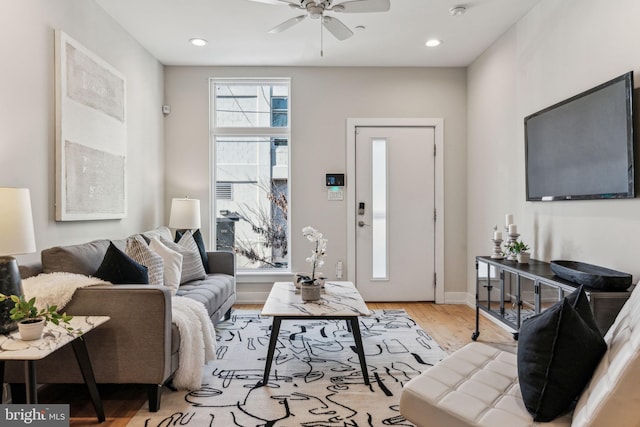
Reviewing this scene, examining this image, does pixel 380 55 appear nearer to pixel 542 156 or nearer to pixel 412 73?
pixel 412 73

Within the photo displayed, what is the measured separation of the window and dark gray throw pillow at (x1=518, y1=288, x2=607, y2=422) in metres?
3.58

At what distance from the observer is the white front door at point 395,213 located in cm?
466

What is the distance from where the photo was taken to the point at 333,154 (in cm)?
463

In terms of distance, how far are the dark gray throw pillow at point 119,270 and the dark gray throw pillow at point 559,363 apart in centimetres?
203

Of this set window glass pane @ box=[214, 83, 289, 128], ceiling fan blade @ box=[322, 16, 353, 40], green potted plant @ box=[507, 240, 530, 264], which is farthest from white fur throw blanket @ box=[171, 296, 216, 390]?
window glass pane @ box=[214, 83, 289, 128]

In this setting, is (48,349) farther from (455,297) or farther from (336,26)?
(455,297)

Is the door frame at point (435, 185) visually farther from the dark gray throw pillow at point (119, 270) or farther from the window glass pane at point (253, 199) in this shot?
the dark gray throw pillow at point (119, 270)

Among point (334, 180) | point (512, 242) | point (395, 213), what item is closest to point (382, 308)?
point (395, 213)

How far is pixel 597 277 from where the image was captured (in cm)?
208

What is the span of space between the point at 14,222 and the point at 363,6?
2.30m

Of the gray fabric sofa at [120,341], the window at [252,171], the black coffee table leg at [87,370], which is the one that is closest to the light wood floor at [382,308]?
the black coffee table leg at [87,370]

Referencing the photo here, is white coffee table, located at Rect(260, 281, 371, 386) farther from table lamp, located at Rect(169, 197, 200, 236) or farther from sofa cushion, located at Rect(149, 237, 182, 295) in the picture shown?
table lamp, located at Rect(169, 197, 200, 236)

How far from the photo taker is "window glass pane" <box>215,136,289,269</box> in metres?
4.73

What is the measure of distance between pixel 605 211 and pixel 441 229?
7.40 ft
